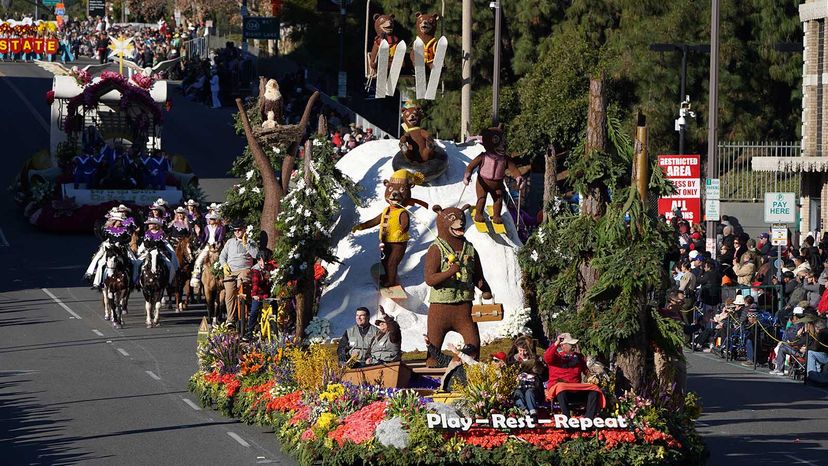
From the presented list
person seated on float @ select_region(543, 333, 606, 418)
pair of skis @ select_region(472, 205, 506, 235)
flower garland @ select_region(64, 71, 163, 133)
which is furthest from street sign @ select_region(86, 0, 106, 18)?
person seated on float @ select_region(543, 333, 606, 418)

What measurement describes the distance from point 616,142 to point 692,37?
34202 mm

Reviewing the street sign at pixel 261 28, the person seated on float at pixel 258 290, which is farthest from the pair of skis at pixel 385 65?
the street sign at pixel 261 28

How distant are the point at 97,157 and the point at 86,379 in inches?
861

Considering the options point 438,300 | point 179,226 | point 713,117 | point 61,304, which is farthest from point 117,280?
point 713,117

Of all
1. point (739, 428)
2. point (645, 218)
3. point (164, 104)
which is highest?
point (164, 104)

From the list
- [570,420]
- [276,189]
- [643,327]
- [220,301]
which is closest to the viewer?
[570,420]

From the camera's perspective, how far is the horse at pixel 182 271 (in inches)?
1278

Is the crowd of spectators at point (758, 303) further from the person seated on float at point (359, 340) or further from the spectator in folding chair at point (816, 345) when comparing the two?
the person seated on float at point (359, 340)

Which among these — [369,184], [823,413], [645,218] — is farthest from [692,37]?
[645,218]

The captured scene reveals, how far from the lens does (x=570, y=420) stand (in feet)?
60.4

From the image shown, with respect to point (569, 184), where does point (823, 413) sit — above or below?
below

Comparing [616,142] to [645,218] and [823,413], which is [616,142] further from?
[823,413]

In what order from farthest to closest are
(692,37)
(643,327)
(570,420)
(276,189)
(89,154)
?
(692,37)
(89,154)
(276,189)
(643,327)
(570,420)

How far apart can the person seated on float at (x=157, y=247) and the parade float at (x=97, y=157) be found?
1213cm
